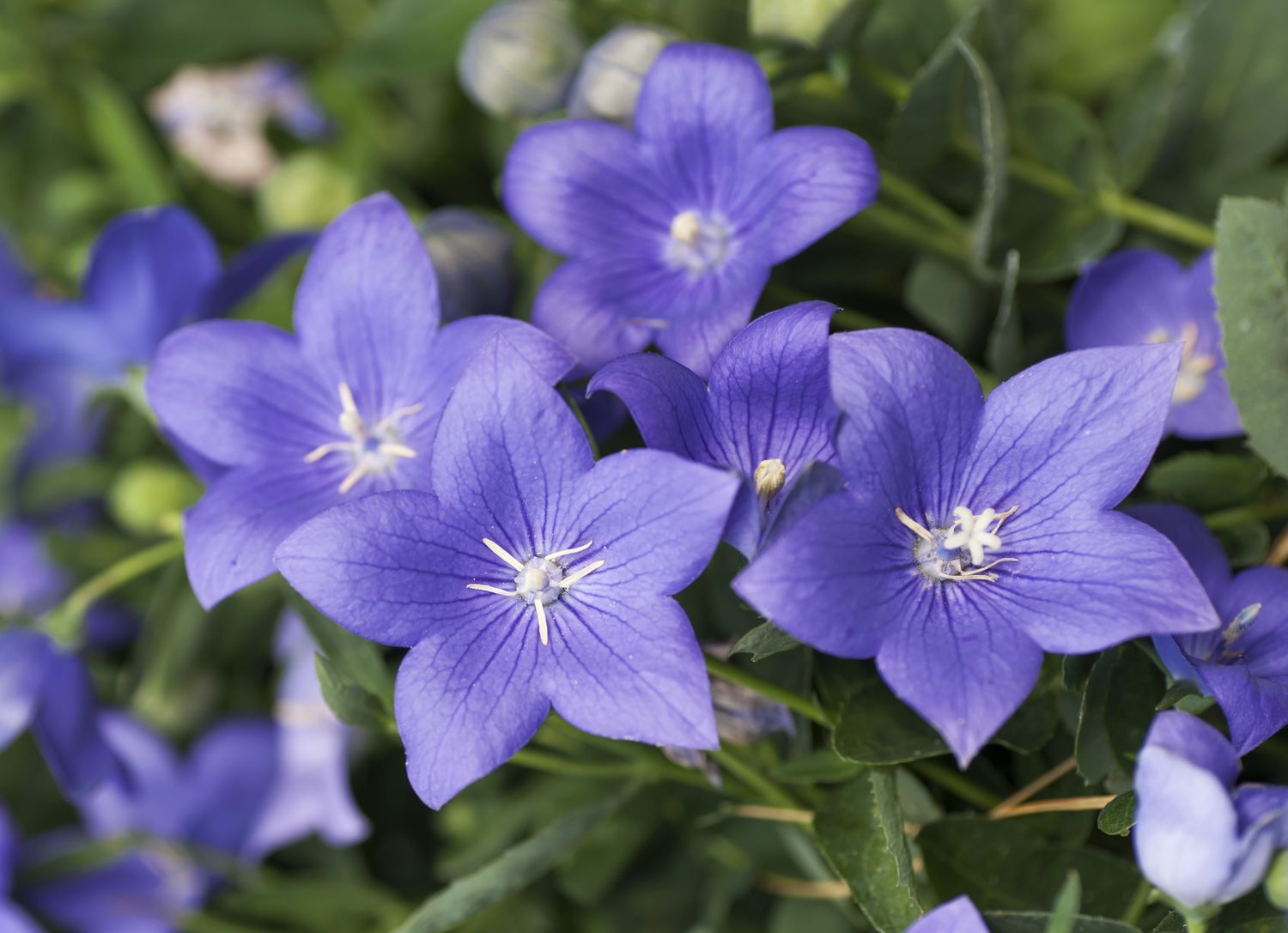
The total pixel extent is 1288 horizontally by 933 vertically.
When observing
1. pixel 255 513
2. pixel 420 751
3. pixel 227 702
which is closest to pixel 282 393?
pixel 255 513

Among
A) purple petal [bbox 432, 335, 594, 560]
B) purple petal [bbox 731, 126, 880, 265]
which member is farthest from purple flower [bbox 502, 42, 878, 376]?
purple petal [bbox 432, 335, 594, 560]

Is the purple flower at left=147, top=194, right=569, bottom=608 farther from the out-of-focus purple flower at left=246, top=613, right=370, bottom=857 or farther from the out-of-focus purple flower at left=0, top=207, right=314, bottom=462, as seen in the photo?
the out-of-focus purple flower at left=246, top=613, right=370, bottom=857

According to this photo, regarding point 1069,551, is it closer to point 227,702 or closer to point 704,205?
point 704,205

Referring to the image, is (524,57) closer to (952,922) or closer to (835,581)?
(835,581)

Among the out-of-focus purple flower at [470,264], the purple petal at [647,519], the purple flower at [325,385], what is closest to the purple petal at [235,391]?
the purple flower at [325,385]

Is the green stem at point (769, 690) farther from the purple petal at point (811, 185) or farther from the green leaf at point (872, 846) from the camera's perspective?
the purple petal at point (811, 185)

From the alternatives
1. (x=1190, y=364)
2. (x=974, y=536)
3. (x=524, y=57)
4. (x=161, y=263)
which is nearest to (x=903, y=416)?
(x=974, y=536)
